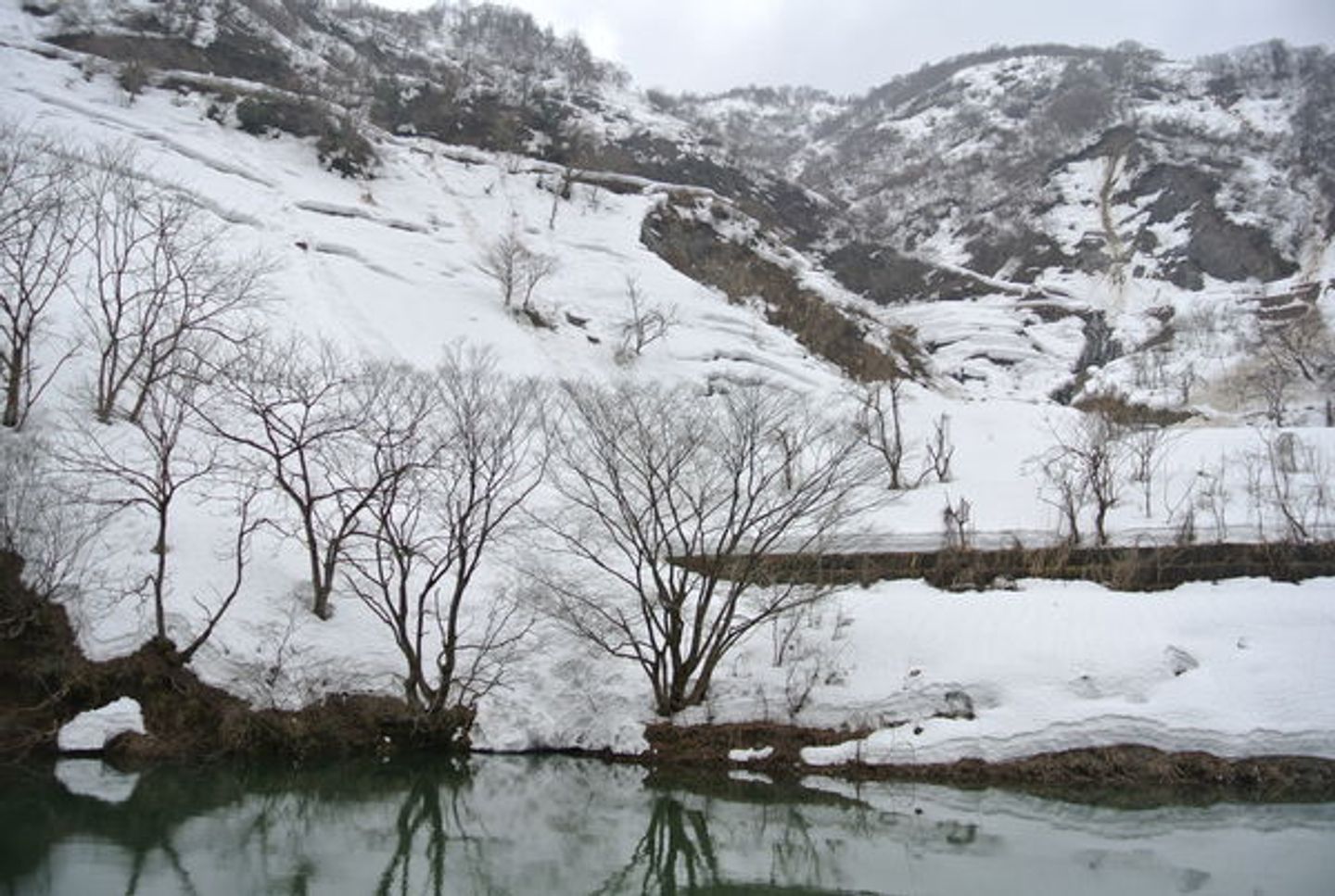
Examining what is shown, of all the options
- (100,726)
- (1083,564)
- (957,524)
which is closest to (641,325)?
(957,524)

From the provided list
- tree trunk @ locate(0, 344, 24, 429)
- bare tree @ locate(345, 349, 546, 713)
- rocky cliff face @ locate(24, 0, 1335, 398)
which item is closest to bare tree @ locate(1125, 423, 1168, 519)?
rocky cliff face @ locate(24, 0, 1335, 398)

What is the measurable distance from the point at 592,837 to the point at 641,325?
83.5ft

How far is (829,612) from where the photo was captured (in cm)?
1972

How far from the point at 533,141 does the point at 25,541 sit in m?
49.6

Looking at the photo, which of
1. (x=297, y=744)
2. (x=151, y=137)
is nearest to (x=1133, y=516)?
(x=297, y=744)

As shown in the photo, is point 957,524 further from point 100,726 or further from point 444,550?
point 100,726

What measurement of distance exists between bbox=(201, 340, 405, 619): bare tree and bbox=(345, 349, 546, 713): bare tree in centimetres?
56

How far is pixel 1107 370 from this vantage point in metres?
47.0

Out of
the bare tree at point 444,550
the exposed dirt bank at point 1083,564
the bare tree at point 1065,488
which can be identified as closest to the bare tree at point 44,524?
the bare tree at point 444,550

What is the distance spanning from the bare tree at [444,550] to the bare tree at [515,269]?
15.7 metres

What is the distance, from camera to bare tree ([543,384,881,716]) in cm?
1705

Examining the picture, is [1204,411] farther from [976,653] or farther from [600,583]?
[600,583]

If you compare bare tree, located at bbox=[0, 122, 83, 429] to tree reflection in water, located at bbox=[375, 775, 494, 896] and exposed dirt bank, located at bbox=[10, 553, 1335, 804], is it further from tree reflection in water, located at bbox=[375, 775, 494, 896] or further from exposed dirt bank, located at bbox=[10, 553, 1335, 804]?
tree reflection in water, located at bbox=[375, 775, 494, 896]

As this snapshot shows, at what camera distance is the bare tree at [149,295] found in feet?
64.9
